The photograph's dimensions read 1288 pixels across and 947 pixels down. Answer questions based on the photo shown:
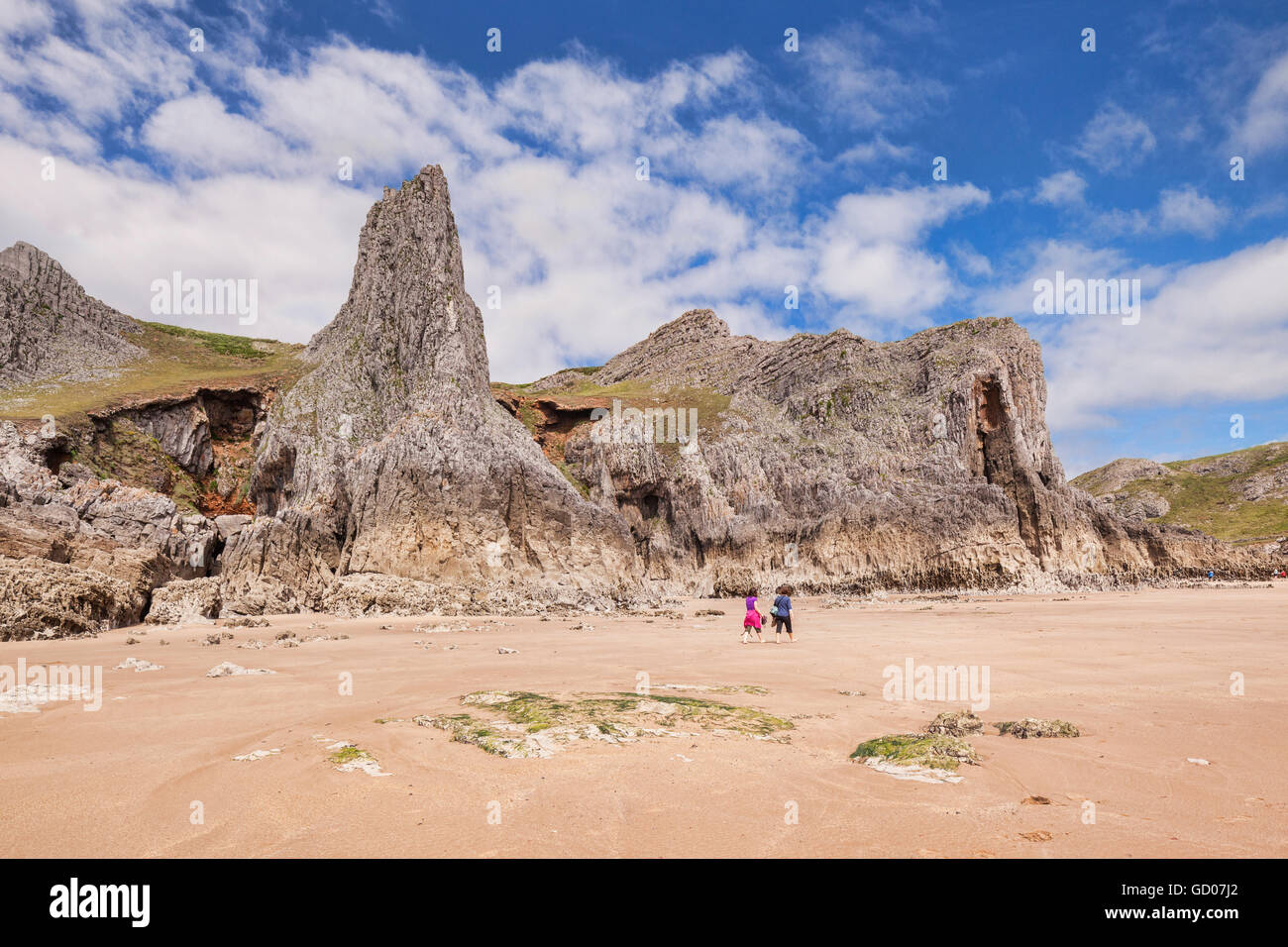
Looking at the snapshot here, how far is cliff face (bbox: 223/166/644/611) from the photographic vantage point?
27.7 m

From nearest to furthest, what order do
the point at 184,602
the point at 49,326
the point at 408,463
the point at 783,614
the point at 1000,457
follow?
the point at 783,614, the point at 184,602, the point at 408,463, the point at 49,326, the point at 1000,457

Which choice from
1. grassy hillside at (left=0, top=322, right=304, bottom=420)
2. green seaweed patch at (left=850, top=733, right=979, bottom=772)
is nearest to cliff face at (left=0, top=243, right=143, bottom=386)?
grassy hillside at (left=0, top=322, right=304, bottom=420)

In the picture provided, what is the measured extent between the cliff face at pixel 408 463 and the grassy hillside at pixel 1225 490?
7298 centimetres

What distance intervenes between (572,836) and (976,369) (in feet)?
155

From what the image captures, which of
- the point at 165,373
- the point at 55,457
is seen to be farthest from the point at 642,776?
the point at 165,373

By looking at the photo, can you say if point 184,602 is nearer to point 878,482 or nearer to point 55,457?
point 55,457

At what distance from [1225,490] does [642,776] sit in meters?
116

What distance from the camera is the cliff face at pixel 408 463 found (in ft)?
90.8

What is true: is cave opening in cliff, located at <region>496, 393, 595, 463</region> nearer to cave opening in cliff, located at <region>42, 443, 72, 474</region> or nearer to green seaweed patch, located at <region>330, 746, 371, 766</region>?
cave opening in cliff, located at <region>42, 443, 72, 474</region>

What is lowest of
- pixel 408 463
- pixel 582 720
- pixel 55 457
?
pixel 582 720

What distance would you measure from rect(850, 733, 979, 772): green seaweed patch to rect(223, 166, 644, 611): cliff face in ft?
73.9

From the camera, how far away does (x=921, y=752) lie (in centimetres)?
417
